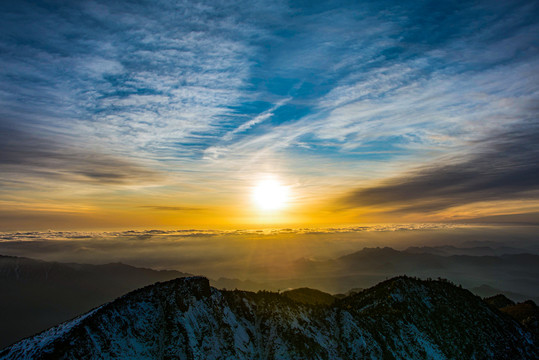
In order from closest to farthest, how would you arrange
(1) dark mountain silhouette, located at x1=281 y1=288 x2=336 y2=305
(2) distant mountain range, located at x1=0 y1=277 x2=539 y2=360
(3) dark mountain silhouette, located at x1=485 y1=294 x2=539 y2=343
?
(2) distant mountain range, located at x1=0 y1=277 x2=539 y2=360 → (3) dark mountain silhouette, located at x1=485 y1=294 x2=539 y2=343 → (1) dark mountain silhouette, located at x1=281 y1=288 x2=336 y2=305

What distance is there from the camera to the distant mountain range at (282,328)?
206 ft

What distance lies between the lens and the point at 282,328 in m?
79.6

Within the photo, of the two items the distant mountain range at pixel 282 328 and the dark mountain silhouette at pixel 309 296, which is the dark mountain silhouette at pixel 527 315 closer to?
the distant mountain range at pixel 282 328

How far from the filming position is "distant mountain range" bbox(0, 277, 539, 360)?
6275cm

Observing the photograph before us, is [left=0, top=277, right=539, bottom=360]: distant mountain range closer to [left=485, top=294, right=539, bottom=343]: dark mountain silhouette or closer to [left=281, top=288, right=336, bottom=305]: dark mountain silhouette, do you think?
[left=485, top=294, right=539, bottom=343]: dark mountain silhouette

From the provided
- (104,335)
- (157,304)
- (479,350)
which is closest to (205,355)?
(157,304)

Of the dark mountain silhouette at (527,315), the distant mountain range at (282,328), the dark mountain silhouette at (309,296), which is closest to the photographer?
the distant mountain range at (282,328)

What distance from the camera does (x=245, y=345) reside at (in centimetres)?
7462

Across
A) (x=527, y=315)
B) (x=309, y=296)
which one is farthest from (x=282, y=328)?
(x=527, y=315)

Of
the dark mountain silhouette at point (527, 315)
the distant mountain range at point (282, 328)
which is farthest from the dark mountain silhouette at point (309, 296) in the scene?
the dark mountain silhouette at point (527, 315)

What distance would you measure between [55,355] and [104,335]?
9.04m

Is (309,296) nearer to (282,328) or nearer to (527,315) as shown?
(282,328)

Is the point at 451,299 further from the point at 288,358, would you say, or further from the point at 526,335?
the point at 288,358

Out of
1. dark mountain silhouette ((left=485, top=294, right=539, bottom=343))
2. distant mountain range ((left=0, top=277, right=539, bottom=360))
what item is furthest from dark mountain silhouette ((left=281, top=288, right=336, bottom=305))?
dark mountain silhouette ((left=485, top=294, right=539, bottom=343))
